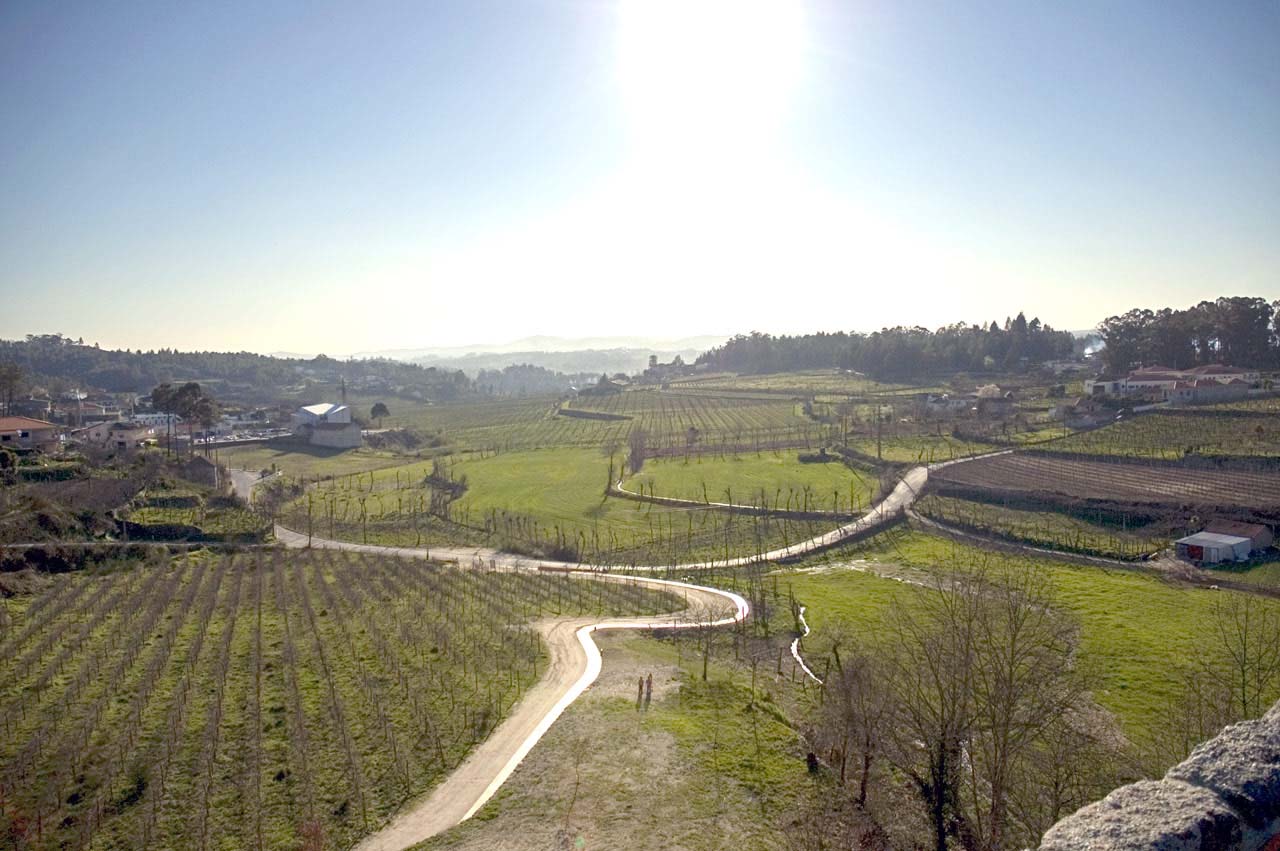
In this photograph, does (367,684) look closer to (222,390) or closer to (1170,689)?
(1170,689)

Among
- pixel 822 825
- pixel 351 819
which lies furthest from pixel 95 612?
pixel 822 825

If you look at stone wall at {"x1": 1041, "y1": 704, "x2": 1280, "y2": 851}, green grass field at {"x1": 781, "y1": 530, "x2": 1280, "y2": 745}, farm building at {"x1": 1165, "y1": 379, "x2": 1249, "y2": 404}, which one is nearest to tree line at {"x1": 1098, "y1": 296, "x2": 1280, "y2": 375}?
farm building at {"x1": 1165, "y1": 379, "x2": 1249, "y2": 404}

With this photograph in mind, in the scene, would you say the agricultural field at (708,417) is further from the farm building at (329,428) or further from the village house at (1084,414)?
the farm building at (329,428)

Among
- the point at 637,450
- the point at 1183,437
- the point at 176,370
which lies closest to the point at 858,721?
the point at 1183,437

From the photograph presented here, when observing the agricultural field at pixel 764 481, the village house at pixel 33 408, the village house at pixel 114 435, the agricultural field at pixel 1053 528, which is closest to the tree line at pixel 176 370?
the village house at pixel 33 408

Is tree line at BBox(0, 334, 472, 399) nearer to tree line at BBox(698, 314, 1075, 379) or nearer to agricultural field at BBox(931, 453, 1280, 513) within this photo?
tree line at BBox(698, 314, 1075, 379)

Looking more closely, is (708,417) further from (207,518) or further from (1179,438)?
(207,518)

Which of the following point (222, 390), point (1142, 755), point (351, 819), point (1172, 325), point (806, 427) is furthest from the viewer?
point (222, 390)
